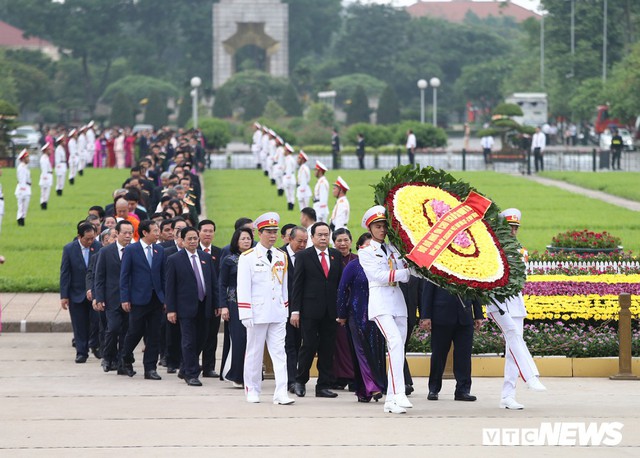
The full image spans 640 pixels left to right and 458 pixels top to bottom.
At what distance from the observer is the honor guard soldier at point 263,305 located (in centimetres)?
1195

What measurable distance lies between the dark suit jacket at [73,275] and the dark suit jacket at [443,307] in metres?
4.62

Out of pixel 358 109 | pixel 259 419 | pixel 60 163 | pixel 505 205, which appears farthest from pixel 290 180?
pixel 358 109

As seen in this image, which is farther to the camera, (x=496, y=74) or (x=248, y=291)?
(x=496, y=74)

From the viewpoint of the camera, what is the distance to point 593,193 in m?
37.9

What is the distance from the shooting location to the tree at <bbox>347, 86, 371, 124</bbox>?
82.0 meters

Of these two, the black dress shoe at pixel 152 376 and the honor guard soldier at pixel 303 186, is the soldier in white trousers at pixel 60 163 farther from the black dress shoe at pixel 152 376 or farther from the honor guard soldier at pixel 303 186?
the black dress shoe at pixel 152 376

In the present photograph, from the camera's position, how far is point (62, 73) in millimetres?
90250

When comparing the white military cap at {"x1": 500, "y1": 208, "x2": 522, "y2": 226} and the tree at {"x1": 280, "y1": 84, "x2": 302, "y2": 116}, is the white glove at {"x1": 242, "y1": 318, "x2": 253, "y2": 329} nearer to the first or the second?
the white military cap at {"x1": 500, "y1": 208, "x2": 522, "y2": 226}

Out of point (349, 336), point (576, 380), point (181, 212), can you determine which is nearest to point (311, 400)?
point (349, 336)

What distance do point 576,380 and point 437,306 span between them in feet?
7.50

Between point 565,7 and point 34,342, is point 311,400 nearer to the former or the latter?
point 34,342

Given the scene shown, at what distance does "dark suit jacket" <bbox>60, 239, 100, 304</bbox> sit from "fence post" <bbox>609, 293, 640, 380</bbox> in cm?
552

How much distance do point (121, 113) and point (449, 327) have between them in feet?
231

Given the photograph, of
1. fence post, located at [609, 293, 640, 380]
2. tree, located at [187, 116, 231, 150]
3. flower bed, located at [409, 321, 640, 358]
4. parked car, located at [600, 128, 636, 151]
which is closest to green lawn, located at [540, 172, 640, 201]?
tree, located at [187, 116, 231, 150]
